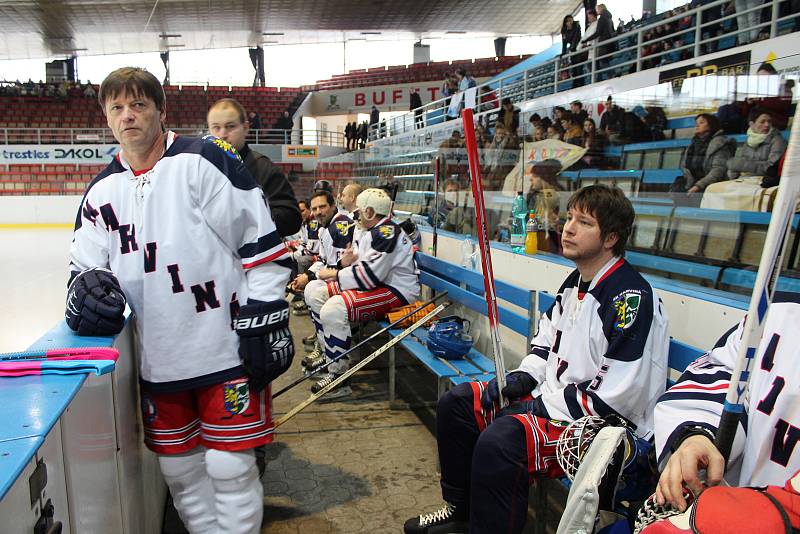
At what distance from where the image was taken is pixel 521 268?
9.95 feet

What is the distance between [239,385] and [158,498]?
2.36 feet

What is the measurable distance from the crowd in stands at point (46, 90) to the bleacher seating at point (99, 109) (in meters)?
0.13

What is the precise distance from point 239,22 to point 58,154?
6068 mm

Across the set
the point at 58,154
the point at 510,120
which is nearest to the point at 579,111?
the point at 510,120

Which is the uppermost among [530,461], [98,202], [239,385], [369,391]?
[98,202]

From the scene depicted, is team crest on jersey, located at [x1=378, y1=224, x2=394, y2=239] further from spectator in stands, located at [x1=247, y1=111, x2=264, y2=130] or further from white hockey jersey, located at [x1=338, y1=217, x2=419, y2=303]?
spectator in stands, located at [x1=247, y1=111, x2=264, y2=130]

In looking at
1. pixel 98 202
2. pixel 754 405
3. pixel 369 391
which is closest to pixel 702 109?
pixel 754 405

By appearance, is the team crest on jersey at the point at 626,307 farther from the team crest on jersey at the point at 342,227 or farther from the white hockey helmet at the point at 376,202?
the team crest on jersey at the point at 342,227

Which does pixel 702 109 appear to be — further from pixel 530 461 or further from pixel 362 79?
pixel 362 79

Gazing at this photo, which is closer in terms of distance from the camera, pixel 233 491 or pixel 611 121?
pixel 233 491

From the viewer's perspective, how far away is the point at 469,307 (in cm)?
317

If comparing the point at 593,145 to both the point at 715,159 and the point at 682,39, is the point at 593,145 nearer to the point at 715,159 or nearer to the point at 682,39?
the point at 715,159

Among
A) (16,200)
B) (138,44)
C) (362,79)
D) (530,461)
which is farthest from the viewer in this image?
(362,79)

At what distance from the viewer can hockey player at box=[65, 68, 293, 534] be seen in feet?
5.16
